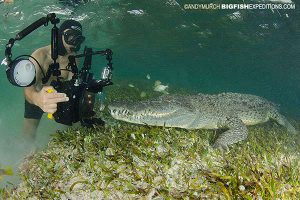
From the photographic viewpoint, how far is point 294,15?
19938 millimetres

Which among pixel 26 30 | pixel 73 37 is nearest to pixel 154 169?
pixel 26 30

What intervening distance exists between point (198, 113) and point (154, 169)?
211 centimetres

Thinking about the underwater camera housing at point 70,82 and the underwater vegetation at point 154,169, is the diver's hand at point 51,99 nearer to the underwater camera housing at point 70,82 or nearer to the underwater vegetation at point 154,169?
the underwater camera housing at point 70,82

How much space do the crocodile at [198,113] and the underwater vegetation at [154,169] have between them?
0.20 meters

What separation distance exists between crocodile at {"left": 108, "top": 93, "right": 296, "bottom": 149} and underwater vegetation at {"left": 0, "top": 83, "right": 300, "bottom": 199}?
8.0 inches

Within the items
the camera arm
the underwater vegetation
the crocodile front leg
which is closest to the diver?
the camera arm

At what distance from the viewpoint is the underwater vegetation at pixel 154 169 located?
3.40m

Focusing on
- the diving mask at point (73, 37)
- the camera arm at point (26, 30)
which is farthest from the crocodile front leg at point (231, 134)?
the diving mask at point (73, 37)

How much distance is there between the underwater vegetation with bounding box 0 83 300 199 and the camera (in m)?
3.40

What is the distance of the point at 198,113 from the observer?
570cm

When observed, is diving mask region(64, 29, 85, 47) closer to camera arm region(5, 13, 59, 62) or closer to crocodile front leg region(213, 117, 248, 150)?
camera arm region(5, 13, 59, 62)

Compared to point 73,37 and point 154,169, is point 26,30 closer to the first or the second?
point 73,37

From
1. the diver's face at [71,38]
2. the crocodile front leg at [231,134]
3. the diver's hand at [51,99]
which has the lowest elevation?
the crocodile front leg at [231,134]

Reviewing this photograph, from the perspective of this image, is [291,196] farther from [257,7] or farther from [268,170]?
[257,7]
